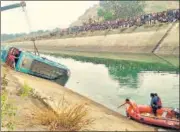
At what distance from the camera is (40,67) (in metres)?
33.2

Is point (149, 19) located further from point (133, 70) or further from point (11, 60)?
point (11, 60)

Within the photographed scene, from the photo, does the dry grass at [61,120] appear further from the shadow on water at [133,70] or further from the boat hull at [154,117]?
the shadow on water at [133,70]

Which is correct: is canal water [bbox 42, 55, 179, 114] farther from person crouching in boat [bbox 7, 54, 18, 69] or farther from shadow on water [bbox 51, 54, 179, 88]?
person crouching in boat [bbox 7, 54, 18, 69]

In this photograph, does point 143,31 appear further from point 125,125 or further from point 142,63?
A: point 125,125

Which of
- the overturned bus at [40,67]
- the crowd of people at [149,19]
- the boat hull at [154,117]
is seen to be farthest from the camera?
the crowd of people at [149,19]

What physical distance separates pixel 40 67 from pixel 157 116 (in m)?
14.8

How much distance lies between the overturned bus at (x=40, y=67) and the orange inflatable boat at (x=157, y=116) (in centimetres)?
1224

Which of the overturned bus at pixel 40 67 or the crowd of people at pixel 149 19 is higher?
the crowd of people at pixel 149 19

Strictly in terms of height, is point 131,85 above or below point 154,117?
below

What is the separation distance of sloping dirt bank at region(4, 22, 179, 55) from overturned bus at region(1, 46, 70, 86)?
30.2 metres

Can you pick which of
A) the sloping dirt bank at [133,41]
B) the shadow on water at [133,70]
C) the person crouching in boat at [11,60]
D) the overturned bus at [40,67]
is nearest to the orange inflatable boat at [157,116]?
the overturned bus at [40,67]

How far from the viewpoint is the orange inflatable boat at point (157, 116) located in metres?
19.2

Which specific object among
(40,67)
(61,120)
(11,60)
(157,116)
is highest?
(11,60)

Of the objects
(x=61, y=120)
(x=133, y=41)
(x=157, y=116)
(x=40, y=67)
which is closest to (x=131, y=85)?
(x=40, y=67)
